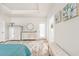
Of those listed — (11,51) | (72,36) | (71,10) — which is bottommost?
(11,51)

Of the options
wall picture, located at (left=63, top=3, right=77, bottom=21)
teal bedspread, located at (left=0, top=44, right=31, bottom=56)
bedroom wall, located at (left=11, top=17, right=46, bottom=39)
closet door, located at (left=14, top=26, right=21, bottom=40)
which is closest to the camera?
wall picture, located at (left=63, top=3, right=77, bottom=21)

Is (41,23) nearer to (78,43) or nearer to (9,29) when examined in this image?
(9,29)

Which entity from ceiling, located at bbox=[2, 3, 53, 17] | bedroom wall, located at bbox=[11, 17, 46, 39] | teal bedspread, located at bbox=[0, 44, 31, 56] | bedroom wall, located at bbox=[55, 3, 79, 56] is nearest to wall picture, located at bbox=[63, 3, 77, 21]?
bedroom wall, located at bbox=[55, 3, 79, 56]

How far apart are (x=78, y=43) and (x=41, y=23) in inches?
337

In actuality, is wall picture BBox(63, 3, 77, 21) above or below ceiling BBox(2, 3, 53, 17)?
below

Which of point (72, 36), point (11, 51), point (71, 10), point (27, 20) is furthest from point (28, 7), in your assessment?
point (72, 36)

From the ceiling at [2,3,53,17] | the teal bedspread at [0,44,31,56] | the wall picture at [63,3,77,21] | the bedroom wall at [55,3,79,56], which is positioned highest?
the ceiling at [2,3,53,17]

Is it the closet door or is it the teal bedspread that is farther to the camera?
the closet door

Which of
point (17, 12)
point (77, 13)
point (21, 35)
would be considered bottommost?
point (21, 35)

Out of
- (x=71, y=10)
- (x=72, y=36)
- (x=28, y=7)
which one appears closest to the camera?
(x=72, y=36)

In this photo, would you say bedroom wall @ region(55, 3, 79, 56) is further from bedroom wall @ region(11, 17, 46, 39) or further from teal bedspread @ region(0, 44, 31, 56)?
bedroom wall @ region(11, 17, 46, 39)

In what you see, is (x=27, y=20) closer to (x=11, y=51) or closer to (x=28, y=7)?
(x=28, y=7)

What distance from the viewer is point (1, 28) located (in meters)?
8.30

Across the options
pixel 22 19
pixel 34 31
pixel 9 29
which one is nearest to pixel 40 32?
pixel 34 31
